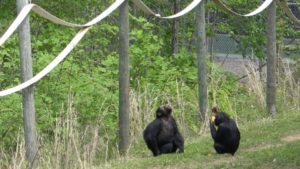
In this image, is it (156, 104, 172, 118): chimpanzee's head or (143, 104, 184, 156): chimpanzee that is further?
(156, 104, 172, 118): chimpanzee's head

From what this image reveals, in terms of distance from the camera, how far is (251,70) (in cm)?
1473

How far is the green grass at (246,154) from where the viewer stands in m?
9.35

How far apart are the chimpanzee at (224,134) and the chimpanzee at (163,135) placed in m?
0.54

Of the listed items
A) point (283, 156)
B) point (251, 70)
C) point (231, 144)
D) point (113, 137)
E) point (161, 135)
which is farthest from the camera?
point (251, 70)

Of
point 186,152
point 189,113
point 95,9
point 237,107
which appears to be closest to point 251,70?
point 237,107

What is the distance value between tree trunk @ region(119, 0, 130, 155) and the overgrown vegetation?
0.27 metres

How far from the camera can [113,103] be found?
1255 cm

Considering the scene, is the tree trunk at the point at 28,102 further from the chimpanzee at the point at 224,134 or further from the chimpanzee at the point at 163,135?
the chimpanzee at the point at 224,134

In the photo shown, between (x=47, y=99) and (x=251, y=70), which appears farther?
(x=251, y=70)

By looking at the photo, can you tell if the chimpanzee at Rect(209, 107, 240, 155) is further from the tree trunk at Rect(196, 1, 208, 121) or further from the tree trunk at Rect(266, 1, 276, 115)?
the tree trunk at Rect(266, 1, 276, 115)

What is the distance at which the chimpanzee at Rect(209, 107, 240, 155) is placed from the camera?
33.5ft

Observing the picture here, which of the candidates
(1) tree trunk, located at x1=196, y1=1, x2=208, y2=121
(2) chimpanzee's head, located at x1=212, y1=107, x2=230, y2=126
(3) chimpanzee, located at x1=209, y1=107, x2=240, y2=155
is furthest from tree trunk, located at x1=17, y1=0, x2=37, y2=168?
(1) tree trunk, located at x1=196, y1=1, x2=208, y2=121

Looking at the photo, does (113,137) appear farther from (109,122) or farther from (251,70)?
(251,70)

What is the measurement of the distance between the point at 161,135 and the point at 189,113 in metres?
2.28
